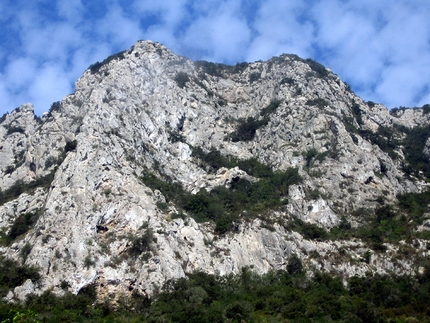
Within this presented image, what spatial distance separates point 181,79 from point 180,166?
1172 inches

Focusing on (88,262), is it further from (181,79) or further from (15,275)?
(181,79)

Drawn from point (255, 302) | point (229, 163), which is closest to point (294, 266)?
point (255, 302)

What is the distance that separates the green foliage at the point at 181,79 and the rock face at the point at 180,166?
73cm

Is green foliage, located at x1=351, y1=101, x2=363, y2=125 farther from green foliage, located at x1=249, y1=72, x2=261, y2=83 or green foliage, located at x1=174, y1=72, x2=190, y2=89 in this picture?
green foliage, located at x1=174, y1=72, x2=190, y2=89

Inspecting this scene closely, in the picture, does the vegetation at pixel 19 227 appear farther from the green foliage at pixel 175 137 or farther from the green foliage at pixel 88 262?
the green foliage at pixel 175 137

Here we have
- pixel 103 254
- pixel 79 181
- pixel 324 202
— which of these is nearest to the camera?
pixel 103 254

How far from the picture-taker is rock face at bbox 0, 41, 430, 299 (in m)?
58.8

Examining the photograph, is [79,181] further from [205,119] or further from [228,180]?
[205,119]

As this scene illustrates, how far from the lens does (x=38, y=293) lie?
2074 inches

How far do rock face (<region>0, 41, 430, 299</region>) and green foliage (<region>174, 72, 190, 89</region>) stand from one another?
729 millimetres

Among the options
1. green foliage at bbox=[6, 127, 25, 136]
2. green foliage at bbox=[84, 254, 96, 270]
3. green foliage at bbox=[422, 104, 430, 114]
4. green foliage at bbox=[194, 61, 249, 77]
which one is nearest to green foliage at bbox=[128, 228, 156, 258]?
green foliage at bbox=[84, 254, 96, 270]

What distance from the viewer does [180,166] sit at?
86.2m

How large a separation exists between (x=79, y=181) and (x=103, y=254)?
13295 millimetres

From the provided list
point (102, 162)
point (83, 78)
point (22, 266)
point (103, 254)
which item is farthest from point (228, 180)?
point (83, 78)
